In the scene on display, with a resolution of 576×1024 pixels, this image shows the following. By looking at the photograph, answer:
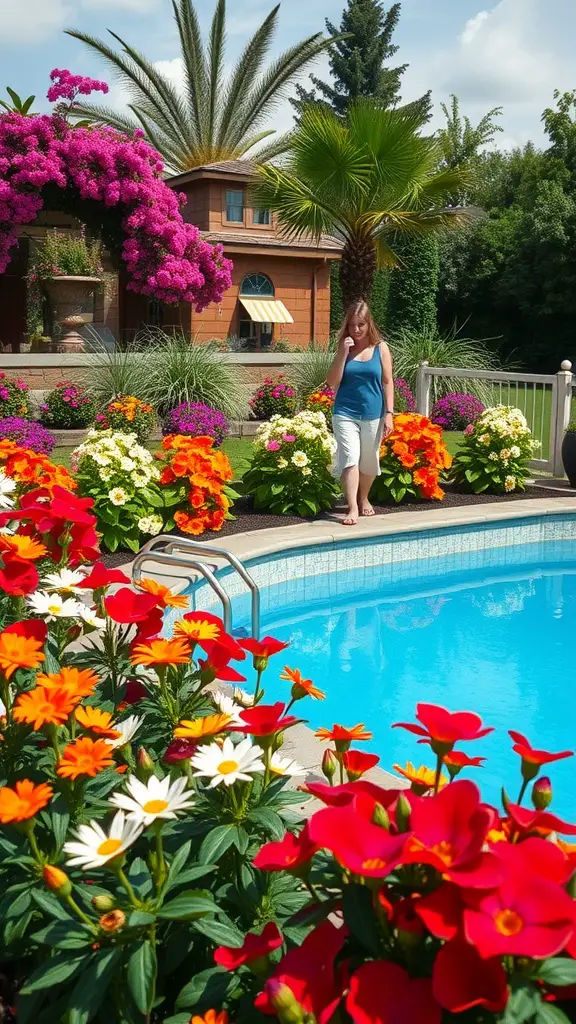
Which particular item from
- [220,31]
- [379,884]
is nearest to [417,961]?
[379,884]

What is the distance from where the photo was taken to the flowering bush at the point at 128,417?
11.2 meters

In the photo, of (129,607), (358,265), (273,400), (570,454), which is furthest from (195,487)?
(358,265)

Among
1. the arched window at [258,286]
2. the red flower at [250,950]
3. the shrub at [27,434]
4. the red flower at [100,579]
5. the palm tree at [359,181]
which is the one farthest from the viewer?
the arched window at [258,286]

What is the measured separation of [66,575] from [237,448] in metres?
10.2

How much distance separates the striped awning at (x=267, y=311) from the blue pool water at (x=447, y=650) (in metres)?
14.5

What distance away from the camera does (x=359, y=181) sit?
1425 centimetres

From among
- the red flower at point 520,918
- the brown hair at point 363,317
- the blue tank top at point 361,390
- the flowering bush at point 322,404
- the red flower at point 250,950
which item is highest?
the brown hair at point 363,317

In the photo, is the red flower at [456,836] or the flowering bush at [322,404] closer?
the red flower at [456,836]

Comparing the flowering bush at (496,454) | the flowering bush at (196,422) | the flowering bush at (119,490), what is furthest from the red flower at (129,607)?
the flowering bush at (196,422)

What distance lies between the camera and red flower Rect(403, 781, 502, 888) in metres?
0.85

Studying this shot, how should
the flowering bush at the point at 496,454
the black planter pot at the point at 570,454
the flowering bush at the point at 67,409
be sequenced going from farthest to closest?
the flowering bush at the point at 67,409 → the black planter pot at the point at 570,454 → the flowering bush at the point at 496,454

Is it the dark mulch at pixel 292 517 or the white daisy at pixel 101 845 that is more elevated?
the white daisy at pixel 101 845

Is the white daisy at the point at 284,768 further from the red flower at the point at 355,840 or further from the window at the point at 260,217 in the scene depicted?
the window at the point at 260,217

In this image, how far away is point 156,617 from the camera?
70.2 inches
